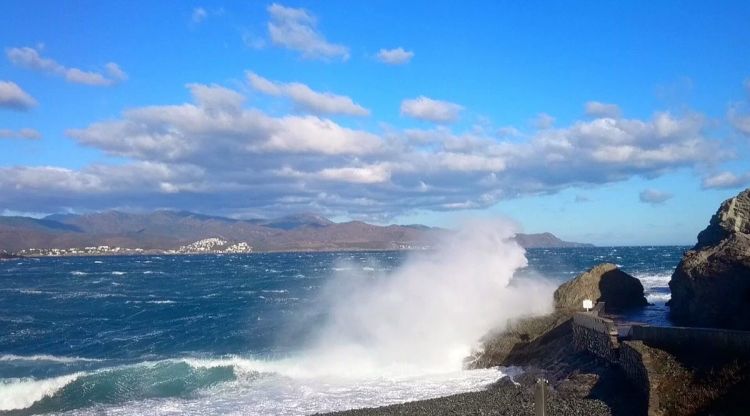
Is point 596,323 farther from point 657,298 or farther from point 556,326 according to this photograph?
point 657,298

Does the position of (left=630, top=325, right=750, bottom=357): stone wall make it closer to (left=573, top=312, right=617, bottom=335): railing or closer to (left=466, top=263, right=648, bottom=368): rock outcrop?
(left=573, top=312, right=617, bottom=335): railing

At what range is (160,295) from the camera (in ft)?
190

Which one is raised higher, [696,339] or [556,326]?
[696,339]

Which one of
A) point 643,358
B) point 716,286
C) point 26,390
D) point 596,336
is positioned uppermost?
point 716,286

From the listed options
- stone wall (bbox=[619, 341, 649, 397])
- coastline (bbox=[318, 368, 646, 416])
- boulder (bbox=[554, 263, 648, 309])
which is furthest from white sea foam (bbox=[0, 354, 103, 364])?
stone wall (bbox=[619, 341, 649, 397])

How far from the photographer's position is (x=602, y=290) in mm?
27688

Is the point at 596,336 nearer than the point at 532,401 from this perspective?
No

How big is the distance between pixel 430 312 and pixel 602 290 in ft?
26.6

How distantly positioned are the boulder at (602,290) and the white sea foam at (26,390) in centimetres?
1996

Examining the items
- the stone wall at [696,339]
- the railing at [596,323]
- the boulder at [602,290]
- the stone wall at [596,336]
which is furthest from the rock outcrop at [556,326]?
the stone wall at [696,339]

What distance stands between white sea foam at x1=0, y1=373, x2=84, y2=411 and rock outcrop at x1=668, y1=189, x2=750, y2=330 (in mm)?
22557

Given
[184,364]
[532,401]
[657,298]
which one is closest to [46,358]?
[184,364]

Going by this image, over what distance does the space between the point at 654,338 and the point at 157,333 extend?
89.9ft

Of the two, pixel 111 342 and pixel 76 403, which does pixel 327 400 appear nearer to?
pixel 76 403
